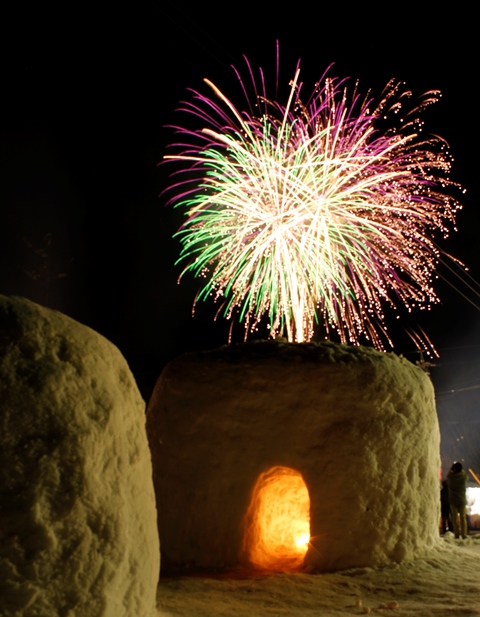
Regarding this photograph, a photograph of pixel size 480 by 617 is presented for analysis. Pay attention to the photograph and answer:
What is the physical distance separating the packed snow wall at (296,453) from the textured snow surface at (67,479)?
→ 3657 mm

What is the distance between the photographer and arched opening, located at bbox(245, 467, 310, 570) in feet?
30.7

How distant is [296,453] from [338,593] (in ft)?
6.14

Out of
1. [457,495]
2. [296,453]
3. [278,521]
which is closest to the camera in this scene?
[296,453]

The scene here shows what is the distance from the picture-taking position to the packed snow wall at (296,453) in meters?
8.88

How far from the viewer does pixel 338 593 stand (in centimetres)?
793

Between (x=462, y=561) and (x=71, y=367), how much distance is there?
7061 mm

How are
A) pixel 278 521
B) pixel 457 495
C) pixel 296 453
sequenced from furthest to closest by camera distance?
1. pixel 457 495
2. pixel 278 521
3. pixel 296 453

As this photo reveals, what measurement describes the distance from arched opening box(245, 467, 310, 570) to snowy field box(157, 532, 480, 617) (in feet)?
2.77

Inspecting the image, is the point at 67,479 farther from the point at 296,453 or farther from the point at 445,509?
the point at 445,509

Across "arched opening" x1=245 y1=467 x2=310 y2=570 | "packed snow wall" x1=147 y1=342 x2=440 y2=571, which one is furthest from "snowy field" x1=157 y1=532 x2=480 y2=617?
"arched opening" x1=245 y1=467 x2=310 y2=570

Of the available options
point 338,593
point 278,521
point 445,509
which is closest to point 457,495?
point 445,509

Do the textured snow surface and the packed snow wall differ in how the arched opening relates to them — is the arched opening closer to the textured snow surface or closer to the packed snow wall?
the packed snow wall

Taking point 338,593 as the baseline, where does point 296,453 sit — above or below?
above

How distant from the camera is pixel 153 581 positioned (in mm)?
5594
